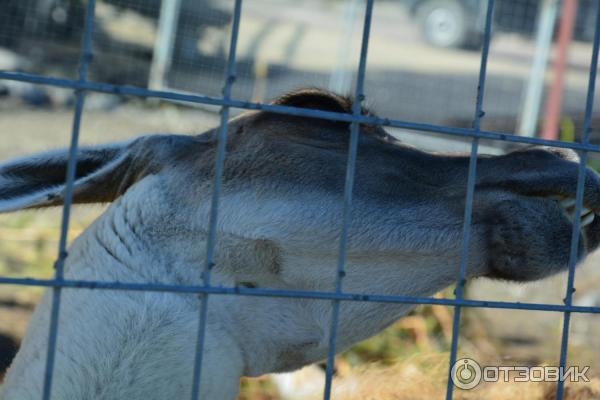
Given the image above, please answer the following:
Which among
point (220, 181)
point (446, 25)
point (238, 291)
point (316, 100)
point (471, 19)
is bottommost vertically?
point (238, 291)

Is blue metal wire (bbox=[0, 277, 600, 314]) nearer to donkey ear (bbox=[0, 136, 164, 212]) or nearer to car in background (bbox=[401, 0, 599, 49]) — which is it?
donkey ear (bbox=[0, 136, 164, 212])

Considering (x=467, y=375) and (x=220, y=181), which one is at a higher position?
(x=220, y=181)

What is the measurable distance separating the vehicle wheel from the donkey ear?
11110 millimetres

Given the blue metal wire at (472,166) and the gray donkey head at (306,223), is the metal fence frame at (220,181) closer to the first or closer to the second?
the blue metal wire at (472,166)

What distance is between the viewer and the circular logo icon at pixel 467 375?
2.88 m

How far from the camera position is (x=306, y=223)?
2.31 meters

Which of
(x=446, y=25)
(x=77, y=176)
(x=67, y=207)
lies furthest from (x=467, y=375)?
(x=446, y=25)

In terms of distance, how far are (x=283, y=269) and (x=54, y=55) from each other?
9175 millimetres

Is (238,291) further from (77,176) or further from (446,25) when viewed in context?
(446,25)

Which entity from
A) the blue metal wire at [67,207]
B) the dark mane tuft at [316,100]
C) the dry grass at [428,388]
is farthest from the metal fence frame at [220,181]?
the dry grass at [428,388]

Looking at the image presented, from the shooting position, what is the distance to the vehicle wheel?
44.6 ft

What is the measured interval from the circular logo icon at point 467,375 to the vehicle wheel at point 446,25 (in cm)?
1067

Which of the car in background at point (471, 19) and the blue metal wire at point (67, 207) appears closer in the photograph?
the blue metal wire at point (67, 207)
